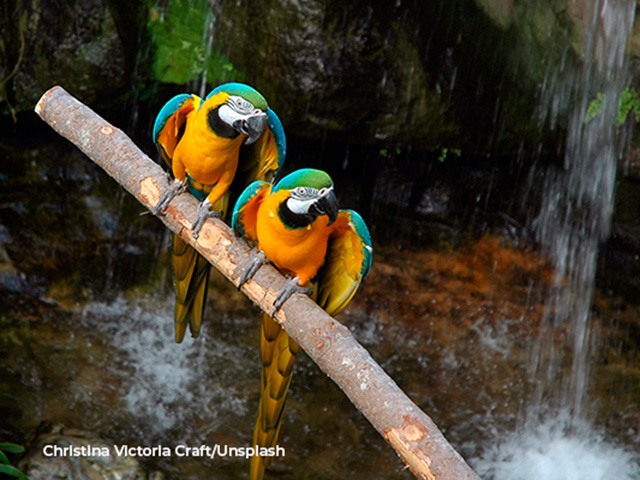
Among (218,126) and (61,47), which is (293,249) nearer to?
(218,126)

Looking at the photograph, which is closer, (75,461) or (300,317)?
(300,317)

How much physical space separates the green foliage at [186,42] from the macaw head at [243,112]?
191 cm

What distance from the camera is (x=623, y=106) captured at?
4312 millimetres

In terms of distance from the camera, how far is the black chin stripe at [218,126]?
2162 millimetres

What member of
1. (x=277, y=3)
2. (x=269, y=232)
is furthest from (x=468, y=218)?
(x=269, y=232)

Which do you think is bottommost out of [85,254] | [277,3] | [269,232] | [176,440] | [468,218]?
[176,440]

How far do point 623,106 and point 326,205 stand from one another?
3.28 metres

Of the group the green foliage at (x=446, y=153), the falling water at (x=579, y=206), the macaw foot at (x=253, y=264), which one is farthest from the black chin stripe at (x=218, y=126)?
the falling water at (x=579, y=206)

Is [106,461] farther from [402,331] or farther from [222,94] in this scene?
[402,331]

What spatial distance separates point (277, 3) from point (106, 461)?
2.68m

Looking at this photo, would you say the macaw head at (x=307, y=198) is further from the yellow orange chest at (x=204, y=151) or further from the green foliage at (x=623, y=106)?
the green foliage at (x=623, y=106)

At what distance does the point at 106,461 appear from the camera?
2.89 m

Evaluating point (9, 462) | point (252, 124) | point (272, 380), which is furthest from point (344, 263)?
point (9, 462)

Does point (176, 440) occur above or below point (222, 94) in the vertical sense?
below
